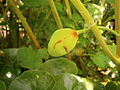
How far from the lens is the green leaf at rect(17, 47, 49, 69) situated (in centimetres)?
71

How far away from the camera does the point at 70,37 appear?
1.45ft

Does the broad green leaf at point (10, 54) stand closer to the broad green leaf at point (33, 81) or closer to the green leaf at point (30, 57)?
the green leaf at point (30, 57)

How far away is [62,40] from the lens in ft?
1.45

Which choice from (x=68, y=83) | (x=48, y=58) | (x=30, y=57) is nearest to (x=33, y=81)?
(x=68, y=83)

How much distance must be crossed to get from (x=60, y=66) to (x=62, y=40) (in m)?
0.15

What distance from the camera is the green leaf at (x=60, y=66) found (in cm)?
58

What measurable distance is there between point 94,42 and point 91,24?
2.11ft

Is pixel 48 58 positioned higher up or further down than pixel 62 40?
further down

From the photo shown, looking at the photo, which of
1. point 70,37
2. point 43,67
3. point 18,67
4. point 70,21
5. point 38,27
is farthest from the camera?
point 38,27

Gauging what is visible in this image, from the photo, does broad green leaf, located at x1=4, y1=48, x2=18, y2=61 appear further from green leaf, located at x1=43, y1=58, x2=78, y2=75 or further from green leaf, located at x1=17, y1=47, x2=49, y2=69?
green leaf, located at x1=43, y1=58, x2=78, y2=75

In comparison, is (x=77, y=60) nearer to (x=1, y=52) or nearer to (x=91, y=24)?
(x=1, y=52)

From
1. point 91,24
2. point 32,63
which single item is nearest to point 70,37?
point 91,24

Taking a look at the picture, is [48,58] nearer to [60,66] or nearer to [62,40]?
[60,66]

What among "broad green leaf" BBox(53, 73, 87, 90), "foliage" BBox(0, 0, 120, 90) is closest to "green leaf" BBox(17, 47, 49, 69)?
"foliage" BBox(0, 0, 120, 90)
